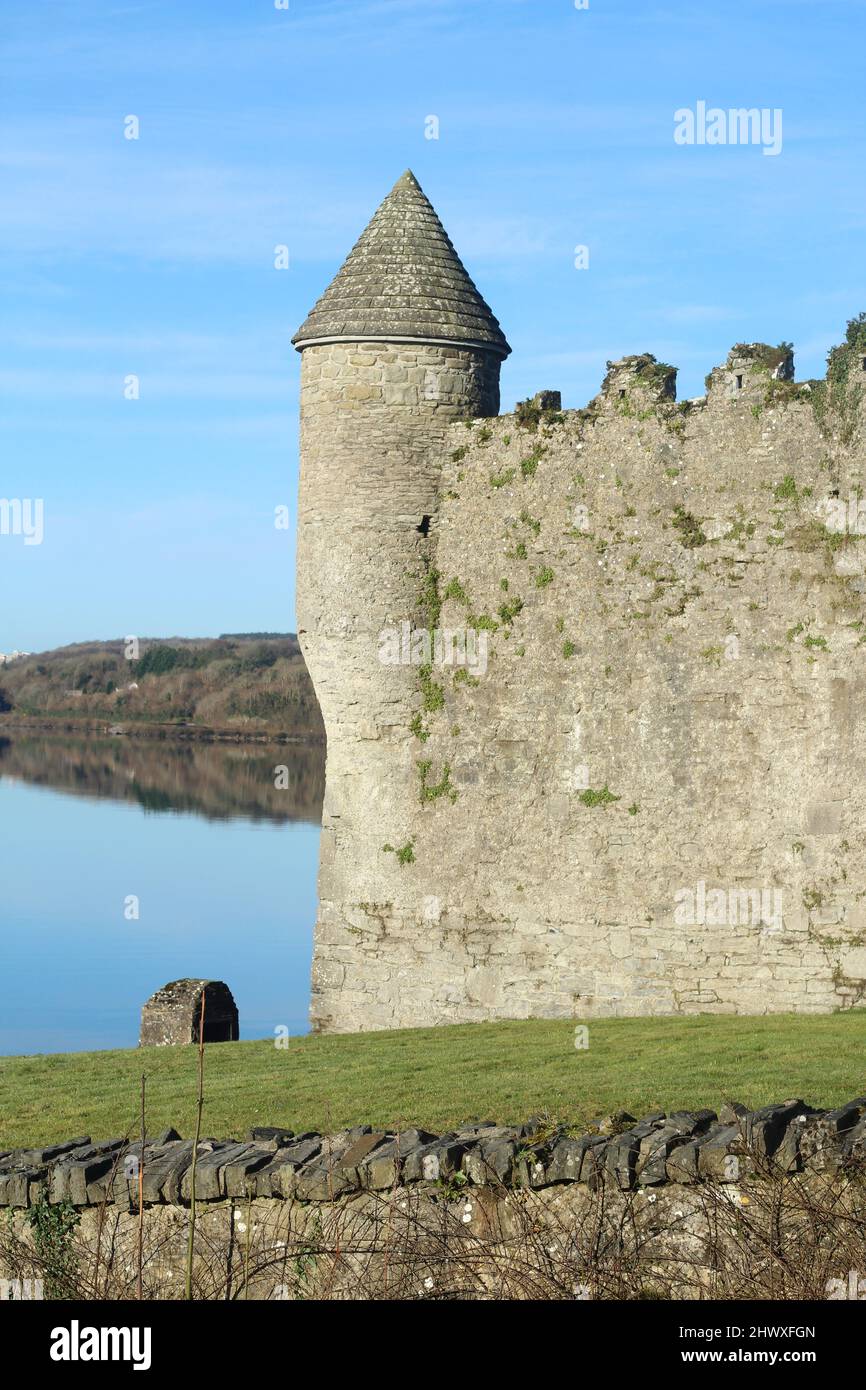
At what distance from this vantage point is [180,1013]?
838 inches

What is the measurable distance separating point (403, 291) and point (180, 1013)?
31.8ft

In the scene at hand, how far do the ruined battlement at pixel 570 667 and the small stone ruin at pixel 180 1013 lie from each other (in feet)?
6.00

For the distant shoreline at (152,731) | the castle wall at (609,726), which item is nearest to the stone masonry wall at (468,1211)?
the castle wall at (609,726)

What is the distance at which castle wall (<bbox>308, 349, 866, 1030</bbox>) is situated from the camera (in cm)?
1756

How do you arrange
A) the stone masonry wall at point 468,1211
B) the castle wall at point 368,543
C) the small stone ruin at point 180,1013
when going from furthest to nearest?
the small stone ruin at point 180,1013, the castle wall at point 368,543, the stone masonry wall at point 468,1211

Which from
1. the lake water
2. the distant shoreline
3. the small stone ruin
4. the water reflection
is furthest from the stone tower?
the distant shoreline

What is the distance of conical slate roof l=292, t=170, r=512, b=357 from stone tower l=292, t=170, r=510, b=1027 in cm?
2

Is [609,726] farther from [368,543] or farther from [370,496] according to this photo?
[370,496]

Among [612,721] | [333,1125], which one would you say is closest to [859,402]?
[612,721]

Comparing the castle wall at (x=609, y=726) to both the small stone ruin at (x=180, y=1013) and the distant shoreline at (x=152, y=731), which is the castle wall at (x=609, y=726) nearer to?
the small stone ruin at (x=180, y=1013)

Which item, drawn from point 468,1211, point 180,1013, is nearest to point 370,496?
point 180,1013

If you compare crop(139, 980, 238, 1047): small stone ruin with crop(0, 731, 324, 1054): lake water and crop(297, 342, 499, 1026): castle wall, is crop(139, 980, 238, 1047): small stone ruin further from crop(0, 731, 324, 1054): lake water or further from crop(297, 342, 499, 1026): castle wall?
crop(297, 342, 499, 1026): castle wall

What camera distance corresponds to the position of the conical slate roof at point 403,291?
20.0 m

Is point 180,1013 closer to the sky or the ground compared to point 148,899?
closer to the ground
